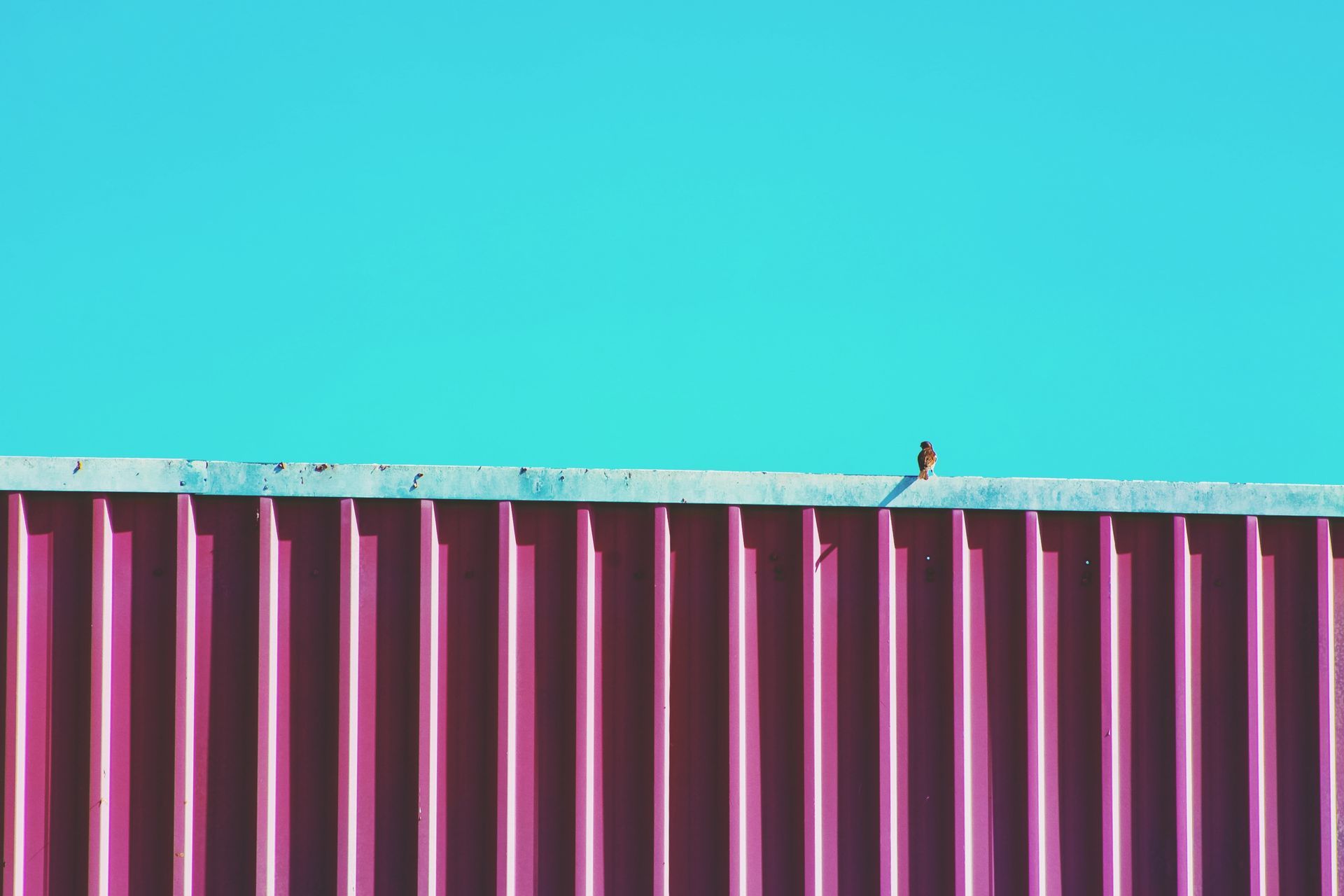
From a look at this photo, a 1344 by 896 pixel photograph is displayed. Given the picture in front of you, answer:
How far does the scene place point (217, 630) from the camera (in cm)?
402

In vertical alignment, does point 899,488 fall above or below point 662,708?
above

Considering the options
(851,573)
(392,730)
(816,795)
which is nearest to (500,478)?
(392,730)

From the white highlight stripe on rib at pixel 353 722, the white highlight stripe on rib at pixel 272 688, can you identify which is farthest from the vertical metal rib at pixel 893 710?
the white highlight stripe on rib at pixel 272 688

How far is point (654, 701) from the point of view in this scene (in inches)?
159

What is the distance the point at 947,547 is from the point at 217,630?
273 cm

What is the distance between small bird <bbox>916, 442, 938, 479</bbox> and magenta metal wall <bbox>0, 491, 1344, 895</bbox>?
0.54 ft

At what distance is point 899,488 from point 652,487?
36.8 inches

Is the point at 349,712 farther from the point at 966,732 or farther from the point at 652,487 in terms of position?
the point at 966,732

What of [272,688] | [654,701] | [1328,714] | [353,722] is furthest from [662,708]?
[1328,714]

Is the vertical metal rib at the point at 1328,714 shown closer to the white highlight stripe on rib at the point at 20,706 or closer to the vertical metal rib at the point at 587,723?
the vertical metal rib at the point at 587,723

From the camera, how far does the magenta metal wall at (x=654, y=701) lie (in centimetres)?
395

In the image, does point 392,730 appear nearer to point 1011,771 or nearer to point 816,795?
point 816,795

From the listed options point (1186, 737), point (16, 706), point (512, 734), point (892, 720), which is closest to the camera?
point (16, 706)

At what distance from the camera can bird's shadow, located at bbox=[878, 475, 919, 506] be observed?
13.6 ft
